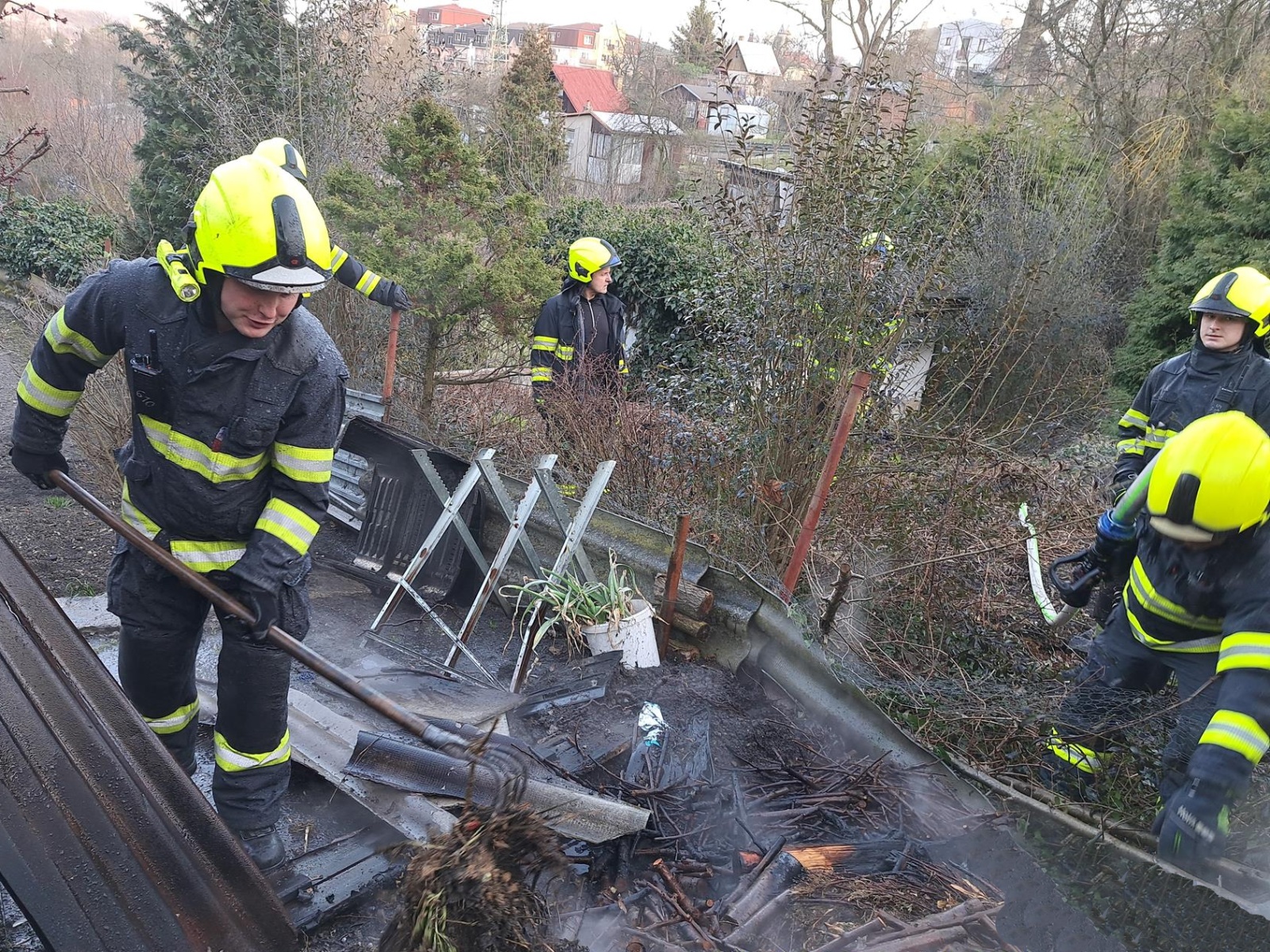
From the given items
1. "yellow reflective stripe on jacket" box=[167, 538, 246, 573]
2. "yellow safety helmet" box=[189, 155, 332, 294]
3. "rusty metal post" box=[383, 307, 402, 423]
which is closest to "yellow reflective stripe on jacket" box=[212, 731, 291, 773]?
"yellow reflective stripe on jacket" box=[167, 538, 246, 573]

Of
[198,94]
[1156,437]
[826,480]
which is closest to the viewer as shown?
[826,480]

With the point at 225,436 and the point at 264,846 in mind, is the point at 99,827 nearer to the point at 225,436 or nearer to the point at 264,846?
the point at 264,846

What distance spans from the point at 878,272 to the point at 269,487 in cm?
336

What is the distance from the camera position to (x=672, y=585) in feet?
14.0

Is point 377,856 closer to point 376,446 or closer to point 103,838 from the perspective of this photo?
point 103,838

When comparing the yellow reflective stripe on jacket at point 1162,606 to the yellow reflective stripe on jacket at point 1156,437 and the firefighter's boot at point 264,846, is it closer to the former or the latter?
the yellow reflective stripe on jacket at point 1156,437

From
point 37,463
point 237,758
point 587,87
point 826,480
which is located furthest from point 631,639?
point 587,87

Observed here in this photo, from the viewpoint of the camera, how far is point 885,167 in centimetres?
475

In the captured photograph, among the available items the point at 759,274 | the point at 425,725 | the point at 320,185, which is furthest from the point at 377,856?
the point at 320,185

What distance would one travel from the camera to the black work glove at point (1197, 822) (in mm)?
2672

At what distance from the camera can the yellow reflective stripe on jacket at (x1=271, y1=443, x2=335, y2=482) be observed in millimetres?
2797

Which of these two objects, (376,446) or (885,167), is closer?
(885,167)

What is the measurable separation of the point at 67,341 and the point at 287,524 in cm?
93

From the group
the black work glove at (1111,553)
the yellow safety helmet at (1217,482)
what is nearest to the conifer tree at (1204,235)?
the black work glove at (1111,553)
